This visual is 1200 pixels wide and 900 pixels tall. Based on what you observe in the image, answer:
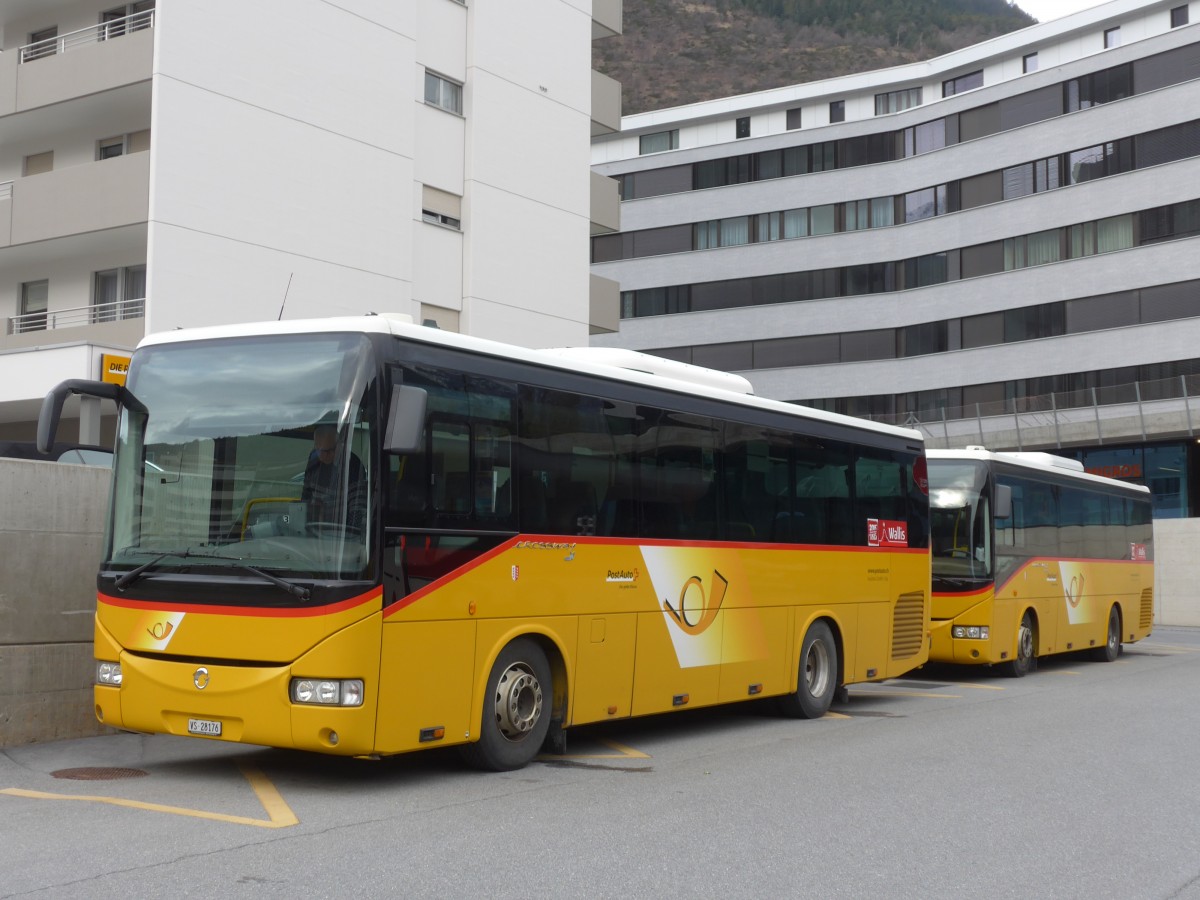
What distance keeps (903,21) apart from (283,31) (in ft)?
383

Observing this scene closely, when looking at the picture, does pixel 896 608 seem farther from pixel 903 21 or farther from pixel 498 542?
pixel 903 21

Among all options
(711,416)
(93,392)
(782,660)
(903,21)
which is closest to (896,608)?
(782,660)

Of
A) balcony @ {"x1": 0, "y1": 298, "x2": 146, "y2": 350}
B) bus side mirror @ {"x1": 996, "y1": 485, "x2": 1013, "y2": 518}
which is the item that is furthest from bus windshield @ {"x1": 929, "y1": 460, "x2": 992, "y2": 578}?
balcony @ {"x1": 0, "y1": 298, "x2": 146, "y2": 350}

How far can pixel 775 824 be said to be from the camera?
802 cm

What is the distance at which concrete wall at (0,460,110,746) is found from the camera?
35.1ft

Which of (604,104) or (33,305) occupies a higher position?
(604,104)

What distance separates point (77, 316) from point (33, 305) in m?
1.80

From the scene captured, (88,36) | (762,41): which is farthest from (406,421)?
(762,41)

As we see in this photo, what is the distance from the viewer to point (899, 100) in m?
62.6

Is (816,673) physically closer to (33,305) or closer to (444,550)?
(444,550)

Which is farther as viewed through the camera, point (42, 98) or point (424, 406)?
point (42, 98)

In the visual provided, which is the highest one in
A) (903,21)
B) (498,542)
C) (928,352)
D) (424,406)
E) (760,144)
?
(903,21)

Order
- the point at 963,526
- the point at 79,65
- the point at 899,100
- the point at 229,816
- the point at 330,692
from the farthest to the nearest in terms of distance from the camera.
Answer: the point at 899,100 → the point at 79,65 → the point at 963,526 → the point at 330,692 → the point at 229,816

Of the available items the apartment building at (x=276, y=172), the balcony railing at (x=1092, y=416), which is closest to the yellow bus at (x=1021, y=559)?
the apartment building at (x=276, y=172)
